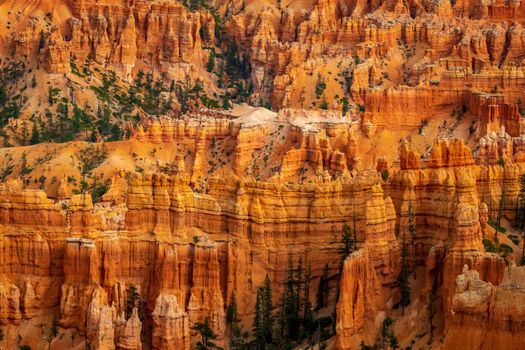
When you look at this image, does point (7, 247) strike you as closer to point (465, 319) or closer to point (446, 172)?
point (446, 172)

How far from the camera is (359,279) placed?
81375 mm

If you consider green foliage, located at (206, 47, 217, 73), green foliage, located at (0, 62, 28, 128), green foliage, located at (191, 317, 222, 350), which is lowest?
green foliage, located at (191, 317, 222, 350)

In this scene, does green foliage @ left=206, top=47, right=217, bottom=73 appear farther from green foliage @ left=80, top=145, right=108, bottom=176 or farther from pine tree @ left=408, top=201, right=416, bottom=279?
pine tree @ left=408, top=201, right=416, bottom=279

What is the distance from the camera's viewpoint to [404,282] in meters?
82.9

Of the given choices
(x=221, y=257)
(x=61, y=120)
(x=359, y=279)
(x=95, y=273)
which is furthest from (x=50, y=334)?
(x=61, y=120)

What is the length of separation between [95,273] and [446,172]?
1732 cm

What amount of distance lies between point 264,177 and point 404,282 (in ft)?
121

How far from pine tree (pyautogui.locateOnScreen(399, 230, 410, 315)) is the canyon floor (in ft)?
0.47

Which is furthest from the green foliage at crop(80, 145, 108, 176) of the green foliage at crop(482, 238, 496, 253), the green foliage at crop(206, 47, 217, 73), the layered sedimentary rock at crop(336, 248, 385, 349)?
the green foliage at crop(482, 238, 496, 253)

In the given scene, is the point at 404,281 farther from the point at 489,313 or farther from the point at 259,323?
the point at 489,313

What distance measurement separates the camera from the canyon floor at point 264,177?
82.8 metres

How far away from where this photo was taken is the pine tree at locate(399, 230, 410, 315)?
8175 cm

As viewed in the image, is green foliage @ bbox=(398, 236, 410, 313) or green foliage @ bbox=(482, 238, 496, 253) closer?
green foliage @ bbox=(482, 238, 496, 253)

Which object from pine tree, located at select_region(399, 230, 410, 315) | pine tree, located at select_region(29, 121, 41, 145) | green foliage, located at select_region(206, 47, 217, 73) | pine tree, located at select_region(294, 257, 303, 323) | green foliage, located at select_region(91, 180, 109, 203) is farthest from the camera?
green foliage, located at select_region(206, 47, 217, 73)
